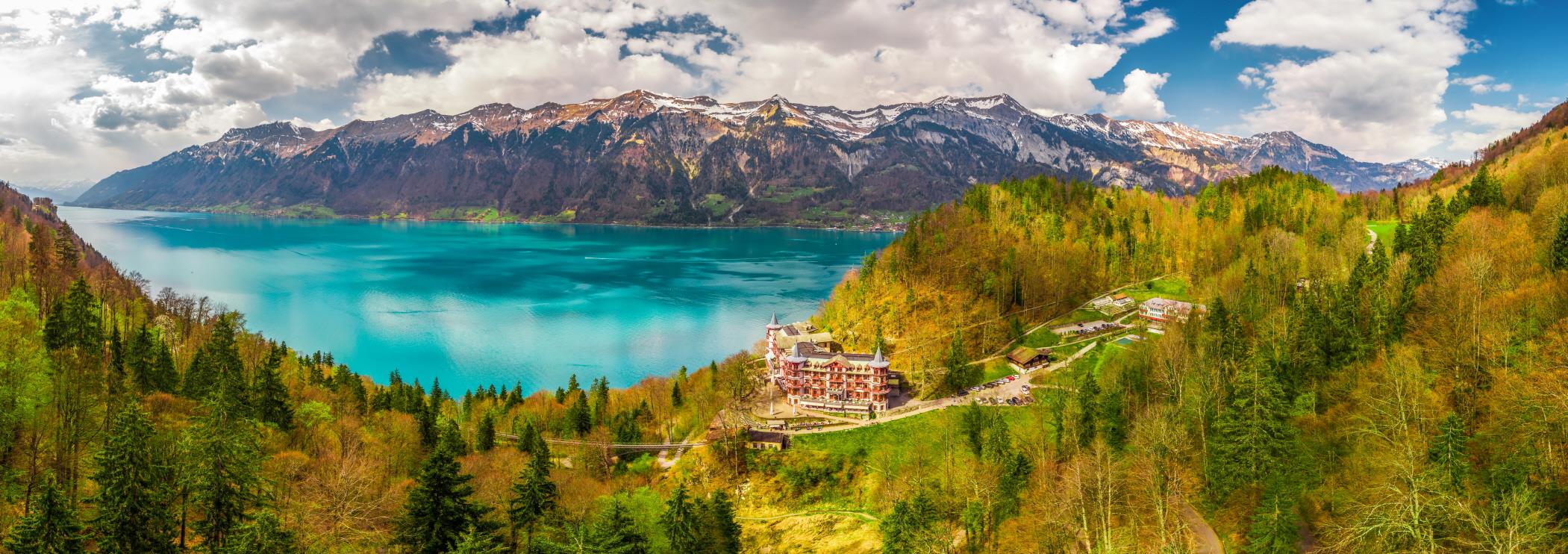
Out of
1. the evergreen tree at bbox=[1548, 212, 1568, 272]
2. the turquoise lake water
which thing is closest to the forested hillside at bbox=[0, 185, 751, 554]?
the turquoise lake water

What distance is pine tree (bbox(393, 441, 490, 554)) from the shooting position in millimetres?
24359

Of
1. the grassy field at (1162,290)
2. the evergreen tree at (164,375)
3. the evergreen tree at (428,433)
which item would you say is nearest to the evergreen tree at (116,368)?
the evergreen tree at (164,375)

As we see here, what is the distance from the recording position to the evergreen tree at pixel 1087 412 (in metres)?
41.2

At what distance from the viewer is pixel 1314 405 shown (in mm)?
38469

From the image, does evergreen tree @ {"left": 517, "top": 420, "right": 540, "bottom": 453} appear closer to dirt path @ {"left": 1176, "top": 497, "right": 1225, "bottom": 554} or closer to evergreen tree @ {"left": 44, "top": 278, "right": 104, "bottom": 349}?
evergreen tree @ {"left": 44, "top": 278, "right": 104, "bottom": 349}

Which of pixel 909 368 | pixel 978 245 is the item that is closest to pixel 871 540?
pixel 909 368

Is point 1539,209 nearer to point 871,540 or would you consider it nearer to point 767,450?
point 871,540

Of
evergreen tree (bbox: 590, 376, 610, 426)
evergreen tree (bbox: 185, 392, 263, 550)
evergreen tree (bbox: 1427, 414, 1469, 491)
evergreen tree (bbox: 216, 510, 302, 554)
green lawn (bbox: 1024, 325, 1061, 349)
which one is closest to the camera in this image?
evergreen tree (bbox: 216, 510, 302, 554)

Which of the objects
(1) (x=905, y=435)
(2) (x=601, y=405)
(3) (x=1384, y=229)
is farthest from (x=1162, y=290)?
(2) (x=601, y=405)

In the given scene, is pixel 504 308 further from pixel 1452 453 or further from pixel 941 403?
pixel 1452 453

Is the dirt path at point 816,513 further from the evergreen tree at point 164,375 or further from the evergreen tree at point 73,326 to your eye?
the evergreen tree at point 73,326

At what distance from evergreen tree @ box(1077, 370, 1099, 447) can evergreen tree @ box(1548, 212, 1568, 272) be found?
2393 cm

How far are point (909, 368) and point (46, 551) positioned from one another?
2236 inches

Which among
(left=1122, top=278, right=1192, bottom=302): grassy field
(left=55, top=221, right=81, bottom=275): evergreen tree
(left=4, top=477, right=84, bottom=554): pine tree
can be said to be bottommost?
(left=4, top=477, right=84, bottom=554): pine tree
